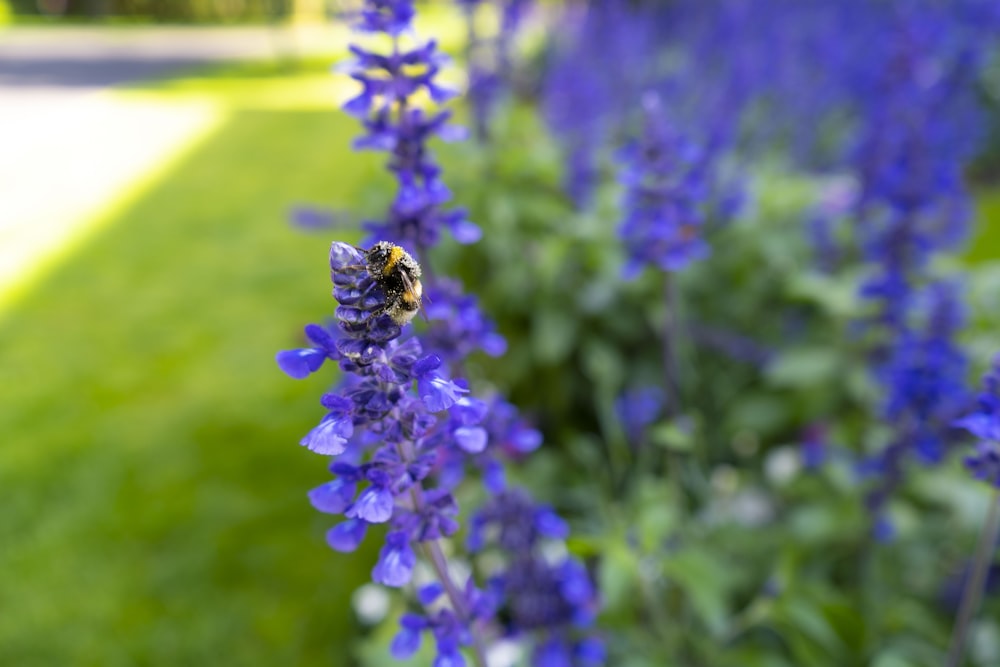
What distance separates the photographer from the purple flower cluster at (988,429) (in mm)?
1441

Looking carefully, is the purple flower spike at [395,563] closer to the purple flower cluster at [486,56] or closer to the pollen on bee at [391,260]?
the pollen on bee at [391,260]

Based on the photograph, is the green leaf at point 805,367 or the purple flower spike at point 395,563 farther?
the green leaf at point 805,367

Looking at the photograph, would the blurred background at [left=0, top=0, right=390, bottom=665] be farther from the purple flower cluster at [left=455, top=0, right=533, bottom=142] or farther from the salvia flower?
the salvia flower

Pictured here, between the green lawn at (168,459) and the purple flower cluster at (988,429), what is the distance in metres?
2.56

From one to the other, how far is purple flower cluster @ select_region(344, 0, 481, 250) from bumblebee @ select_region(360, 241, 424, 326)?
528 millimetres

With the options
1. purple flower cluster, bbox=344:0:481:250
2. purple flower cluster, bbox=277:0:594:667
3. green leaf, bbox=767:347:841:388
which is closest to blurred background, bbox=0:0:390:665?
purple flower cluster, bbox=277:0:594:667

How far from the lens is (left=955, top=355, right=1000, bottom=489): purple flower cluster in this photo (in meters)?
1.44

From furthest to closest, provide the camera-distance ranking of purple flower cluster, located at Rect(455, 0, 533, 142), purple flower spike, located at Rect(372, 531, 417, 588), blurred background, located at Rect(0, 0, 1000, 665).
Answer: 1. purple flower cluster, located at Rect(455, 0, 533, 142)
2. blurred background, located at Rect(0, 0, 1000, 665)
3. purple flower spike, located at Rect(372, 531, 417, 588)

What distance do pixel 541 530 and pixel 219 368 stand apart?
4.07m

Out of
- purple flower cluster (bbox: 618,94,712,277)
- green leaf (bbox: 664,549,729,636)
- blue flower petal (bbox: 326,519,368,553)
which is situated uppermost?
purple flower cluster (bbox: 618,94,712,277)

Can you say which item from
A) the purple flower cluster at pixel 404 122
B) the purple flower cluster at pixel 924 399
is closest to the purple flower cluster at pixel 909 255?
the purple flower cluster at pixel 924 399

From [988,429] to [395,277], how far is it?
3.77ft

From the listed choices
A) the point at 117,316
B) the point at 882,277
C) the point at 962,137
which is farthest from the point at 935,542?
the point at 117,316

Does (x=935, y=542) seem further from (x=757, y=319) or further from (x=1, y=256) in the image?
(x=1, y=256)
